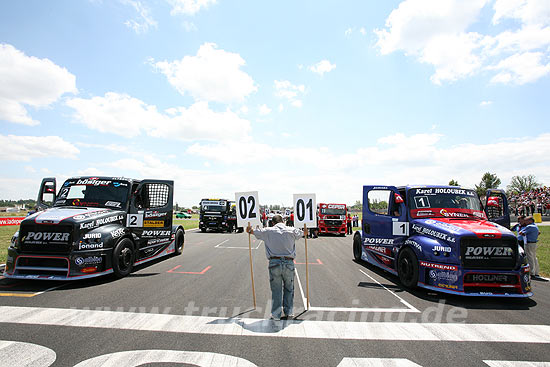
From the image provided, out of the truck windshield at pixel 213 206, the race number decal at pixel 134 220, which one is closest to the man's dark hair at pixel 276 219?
the race number decal at pixel 134 220

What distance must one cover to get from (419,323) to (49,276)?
24.5ft

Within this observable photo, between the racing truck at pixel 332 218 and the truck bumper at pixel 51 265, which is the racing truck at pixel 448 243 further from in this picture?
the racing truck at pixel 332 218

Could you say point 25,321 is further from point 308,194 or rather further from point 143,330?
point 308,194

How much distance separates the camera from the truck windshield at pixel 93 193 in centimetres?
856

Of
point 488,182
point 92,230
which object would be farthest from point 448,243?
point 488,182

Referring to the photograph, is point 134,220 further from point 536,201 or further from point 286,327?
point 536,201

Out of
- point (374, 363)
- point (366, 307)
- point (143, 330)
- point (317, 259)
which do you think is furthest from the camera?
point (317, 259)

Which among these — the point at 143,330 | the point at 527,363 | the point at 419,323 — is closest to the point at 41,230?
the point at 143,330

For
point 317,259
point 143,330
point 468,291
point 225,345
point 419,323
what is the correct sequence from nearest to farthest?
point 225,345 → point 143,330 → point 419,323 → point 468,291 → point 317,259

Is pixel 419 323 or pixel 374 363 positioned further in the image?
pixel 419 323

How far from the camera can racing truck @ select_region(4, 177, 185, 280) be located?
22.4 ft

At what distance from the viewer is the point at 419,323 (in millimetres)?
4867

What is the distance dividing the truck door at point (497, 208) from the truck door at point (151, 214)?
963 cm

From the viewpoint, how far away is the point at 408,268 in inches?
283
